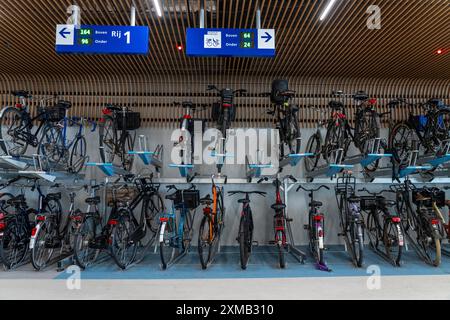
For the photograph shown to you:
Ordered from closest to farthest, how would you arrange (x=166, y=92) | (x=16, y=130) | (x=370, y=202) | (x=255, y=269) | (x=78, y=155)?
(x=255, y=269) < (x=16, y=130) < (x=370, y=202) < (x=78, y=155) < (x=166, y=92)

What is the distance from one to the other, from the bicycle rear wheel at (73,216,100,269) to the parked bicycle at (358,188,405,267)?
4582 mm

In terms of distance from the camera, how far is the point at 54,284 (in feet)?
12.4

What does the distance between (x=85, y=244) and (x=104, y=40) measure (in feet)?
9.72

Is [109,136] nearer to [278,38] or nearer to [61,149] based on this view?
[61,149]

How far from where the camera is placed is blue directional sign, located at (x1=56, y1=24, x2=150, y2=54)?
4000 millimetres

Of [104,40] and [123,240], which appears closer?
[104,40]

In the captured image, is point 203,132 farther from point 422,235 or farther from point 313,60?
point 422,235

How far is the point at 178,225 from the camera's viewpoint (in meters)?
5.27

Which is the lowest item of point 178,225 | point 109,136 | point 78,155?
point 178,225

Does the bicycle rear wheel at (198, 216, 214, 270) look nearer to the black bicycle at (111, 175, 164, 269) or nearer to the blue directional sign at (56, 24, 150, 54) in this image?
the black bicycle at (111, 175, 164, 269)

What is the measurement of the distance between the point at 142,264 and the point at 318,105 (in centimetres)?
473

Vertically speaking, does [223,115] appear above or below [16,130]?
above

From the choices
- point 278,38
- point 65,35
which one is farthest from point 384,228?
point 65,35

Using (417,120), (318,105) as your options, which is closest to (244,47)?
(318,105)
